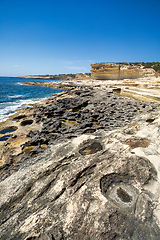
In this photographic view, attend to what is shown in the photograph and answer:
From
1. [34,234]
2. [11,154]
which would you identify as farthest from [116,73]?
[34,234]

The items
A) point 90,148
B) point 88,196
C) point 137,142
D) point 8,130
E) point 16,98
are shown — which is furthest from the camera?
point 16,98

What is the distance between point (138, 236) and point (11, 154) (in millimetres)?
7726

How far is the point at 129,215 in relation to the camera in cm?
306

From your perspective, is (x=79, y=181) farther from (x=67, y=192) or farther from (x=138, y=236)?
(x=138, y=236)

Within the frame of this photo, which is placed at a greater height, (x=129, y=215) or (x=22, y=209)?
(x=129, y=215)

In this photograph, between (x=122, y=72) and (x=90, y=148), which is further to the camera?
Result: (x=122, y=72)

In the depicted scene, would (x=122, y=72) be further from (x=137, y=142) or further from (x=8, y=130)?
(x=137, y=142)

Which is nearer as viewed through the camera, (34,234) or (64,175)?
(34,234)

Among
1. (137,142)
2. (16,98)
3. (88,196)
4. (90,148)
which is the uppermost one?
(16,98)

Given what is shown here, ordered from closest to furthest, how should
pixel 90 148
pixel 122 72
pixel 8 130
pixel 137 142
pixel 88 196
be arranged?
pixel 88 196, pixel 137 142, pixel 90 148, pixel 8 130, pixel 122 72

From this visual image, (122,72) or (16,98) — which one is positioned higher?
(122,72)

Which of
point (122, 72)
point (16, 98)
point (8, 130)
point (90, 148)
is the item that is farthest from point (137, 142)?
point (122, 72)

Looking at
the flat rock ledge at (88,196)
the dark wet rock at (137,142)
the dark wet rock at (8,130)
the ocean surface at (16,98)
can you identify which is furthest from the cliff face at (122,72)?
the flat rock ledge at (88,196)

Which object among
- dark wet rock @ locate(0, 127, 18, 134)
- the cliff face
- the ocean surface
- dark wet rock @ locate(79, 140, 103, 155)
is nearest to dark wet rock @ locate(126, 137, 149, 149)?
dark wet rock @ locate(79, 140, 103, 155)
